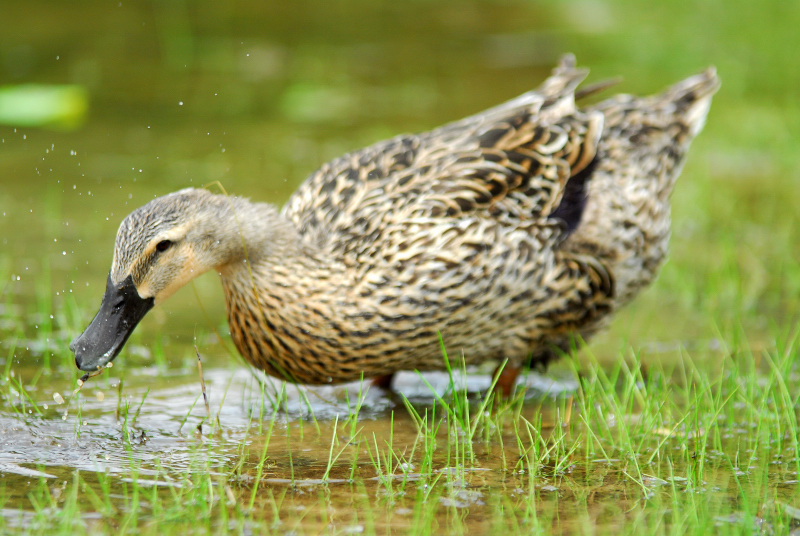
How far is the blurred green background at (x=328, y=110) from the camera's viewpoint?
19.5 feet

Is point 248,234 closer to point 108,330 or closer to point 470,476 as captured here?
point 108,330

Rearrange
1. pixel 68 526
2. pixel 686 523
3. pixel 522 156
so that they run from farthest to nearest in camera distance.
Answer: pixel 522 156
pixel 686 523
pixel 68 526

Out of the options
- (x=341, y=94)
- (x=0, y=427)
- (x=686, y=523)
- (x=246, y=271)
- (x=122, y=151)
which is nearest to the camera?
(x=686, y=523)

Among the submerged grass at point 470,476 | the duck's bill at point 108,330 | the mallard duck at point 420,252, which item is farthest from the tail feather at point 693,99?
the duck's bill at point 108,330

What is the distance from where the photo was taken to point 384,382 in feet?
16.7

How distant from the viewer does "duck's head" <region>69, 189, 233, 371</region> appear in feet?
12.8

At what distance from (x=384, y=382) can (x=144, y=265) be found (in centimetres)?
158

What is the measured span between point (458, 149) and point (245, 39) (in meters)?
7.49

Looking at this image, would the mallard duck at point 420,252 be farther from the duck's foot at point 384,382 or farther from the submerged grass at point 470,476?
the duck's foot at point 384,382

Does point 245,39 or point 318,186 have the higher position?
point 245,39

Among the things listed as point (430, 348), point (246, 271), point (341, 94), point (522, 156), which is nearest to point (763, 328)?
point (522, 156)

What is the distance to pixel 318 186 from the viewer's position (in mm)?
5004

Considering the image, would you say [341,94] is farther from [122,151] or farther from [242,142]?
[122,151]

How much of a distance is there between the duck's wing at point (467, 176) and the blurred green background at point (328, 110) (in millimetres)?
875
